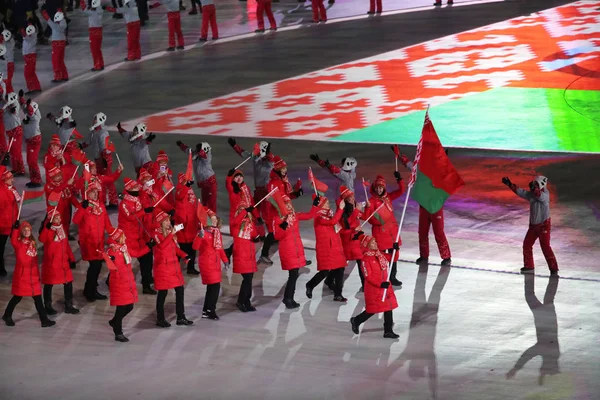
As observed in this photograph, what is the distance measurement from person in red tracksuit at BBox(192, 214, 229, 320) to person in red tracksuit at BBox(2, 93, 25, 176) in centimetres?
747

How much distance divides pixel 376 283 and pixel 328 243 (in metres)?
1.48

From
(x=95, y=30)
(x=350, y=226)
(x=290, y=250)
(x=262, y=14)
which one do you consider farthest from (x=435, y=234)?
(x=262, y=14)

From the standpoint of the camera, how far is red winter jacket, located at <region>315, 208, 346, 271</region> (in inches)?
580

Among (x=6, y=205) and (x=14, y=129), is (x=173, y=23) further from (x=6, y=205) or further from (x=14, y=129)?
(x=6, y=205)

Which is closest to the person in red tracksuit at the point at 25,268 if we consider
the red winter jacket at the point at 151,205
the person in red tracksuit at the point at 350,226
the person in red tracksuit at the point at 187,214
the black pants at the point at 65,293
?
the black pants at the point at 65,293

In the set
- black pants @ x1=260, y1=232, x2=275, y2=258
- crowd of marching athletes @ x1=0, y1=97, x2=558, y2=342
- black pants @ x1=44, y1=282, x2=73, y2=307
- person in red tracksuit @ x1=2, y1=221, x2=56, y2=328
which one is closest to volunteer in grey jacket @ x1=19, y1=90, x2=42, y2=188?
crowd of marching athletes @ x1=0, y1=97, x2=558, y2=342

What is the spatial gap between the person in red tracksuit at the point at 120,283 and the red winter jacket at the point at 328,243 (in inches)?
104

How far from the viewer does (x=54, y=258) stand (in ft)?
47.4

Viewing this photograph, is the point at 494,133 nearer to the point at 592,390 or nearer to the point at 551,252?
the point at 551,252

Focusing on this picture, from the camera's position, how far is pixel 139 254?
1530 cm

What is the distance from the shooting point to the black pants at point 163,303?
14133mm

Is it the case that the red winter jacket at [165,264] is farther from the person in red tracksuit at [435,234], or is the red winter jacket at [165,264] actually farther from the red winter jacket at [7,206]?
the person in red tracksuit at [435,234]

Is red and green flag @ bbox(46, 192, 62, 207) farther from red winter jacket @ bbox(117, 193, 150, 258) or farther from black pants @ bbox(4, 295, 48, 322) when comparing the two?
black pants @ bbox(4, 295, 48, 322)

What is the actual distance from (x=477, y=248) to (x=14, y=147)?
9753 mm
